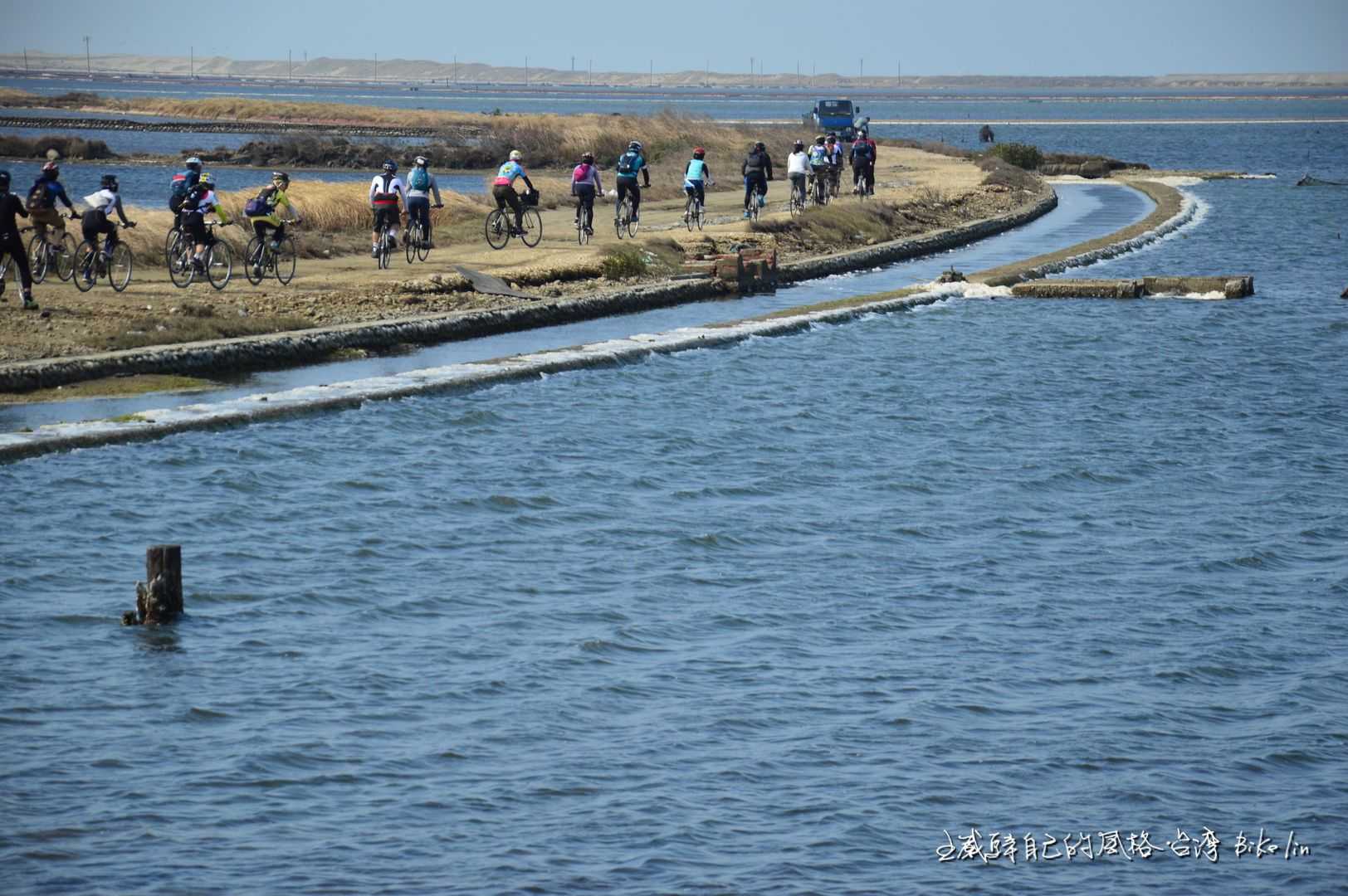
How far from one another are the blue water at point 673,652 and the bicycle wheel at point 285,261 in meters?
6.84

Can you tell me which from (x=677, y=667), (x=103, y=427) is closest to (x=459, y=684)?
(x=677, y=667)

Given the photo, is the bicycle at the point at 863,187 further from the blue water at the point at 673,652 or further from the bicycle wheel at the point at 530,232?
the blue water at the point at 673,652

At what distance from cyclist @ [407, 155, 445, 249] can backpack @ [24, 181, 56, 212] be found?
615cm

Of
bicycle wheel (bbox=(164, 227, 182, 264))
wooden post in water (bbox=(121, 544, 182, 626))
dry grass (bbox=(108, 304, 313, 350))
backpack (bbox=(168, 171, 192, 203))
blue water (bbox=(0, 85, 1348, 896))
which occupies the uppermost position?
backpack (bbox=(168, 171, 192, 203))

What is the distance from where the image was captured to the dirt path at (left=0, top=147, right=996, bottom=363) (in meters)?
24.7

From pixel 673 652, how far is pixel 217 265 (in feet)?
56.3

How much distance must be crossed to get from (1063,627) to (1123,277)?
28553mm

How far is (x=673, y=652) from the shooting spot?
14156mm

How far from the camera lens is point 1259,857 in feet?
35.1

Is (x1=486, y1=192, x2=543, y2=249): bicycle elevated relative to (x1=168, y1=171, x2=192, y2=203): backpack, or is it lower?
lower

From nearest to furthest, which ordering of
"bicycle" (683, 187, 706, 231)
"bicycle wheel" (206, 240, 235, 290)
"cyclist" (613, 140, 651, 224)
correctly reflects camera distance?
"bicycle wheel" (206, 240, 235, 290)
"cyclist" (613, 140, 651, 224)
"bicycle" (683, 187, 706, 231)

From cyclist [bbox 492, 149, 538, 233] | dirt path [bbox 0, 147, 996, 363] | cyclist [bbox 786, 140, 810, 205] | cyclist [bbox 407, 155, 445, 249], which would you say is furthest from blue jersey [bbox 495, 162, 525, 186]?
cyclist [bbox 786, 140, 810, 205]

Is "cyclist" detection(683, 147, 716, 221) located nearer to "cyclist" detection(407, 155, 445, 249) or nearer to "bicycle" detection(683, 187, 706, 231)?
"bicycle" detection(683, 187, 706, 231)

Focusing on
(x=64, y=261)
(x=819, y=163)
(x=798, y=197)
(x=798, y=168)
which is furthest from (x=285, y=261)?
(x=819, y=163)
